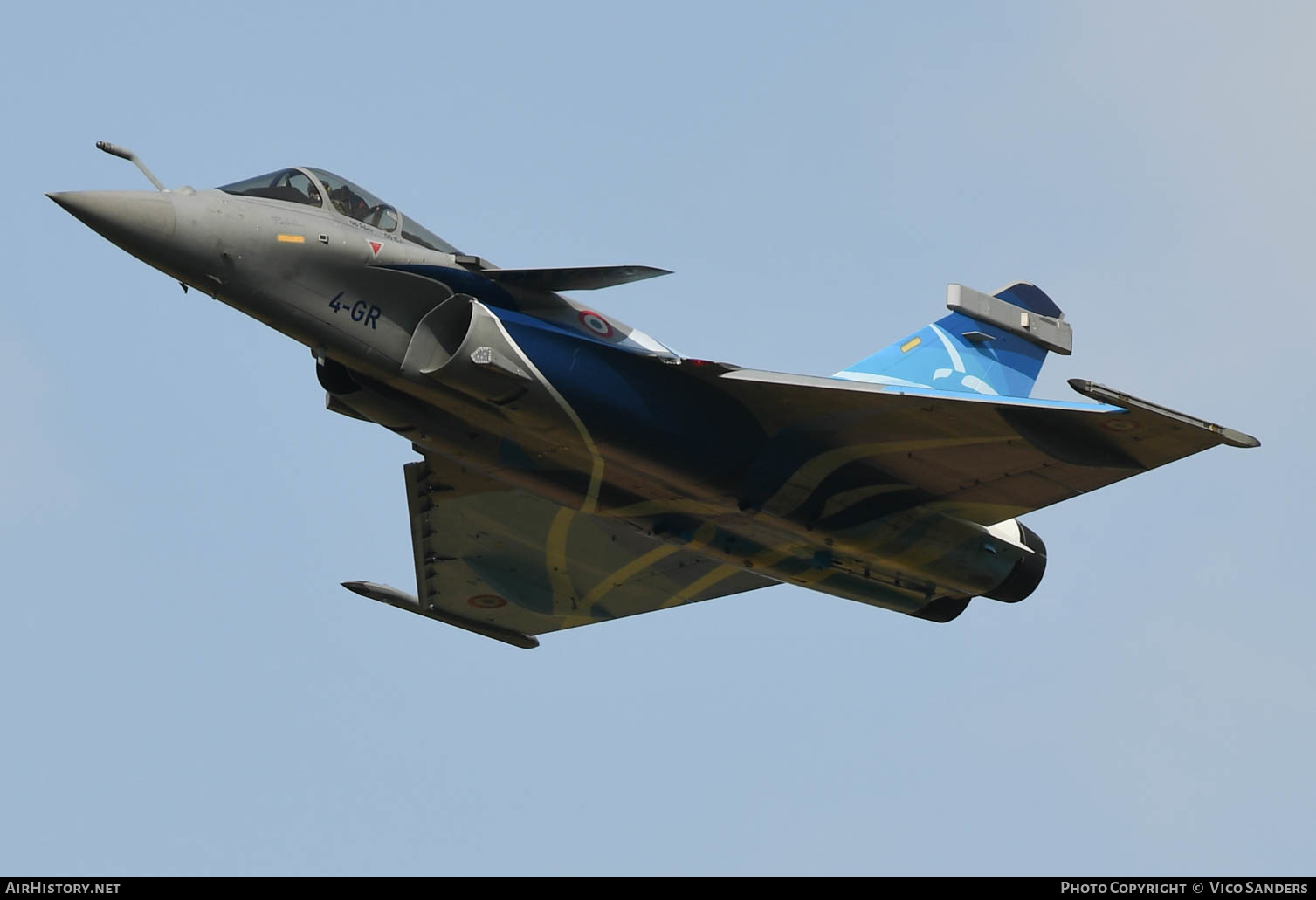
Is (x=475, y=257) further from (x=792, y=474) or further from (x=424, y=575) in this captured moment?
(x=424, y=575)

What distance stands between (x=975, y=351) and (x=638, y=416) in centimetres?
725

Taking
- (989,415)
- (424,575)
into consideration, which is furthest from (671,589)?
(989,415)

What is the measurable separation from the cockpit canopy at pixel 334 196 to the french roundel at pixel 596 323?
176 cm

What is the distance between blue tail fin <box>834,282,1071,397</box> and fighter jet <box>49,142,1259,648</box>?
9.92 feet

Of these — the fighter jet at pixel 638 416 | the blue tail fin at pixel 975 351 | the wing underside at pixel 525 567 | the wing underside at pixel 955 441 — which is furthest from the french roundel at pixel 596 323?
the blue tail fin at pixel 975 351

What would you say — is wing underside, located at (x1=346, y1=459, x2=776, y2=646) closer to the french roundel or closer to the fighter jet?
the fighter jet

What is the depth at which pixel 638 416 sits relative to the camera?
21.7 metres

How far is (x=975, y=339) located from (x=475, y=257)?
8959mm

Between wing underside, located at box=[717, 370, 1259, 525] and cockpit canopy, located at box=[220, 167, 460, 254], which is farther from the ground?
cockpit canopy, located at box=[220, 167, 460, 254]

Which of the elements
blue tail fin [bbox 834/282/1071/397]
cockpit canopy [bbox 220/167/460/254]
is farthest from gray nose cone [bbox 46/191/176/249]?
blue tail fin [bbox 834/282/1071/397]

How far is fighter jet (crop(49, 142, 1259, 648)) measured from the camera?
810 inches

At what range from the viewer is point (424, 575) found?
92.9 feet

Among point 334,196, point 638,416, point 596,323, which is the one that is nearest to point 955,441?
point 638,416

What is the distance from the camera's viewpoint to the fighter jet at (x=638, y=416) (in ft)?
67.5
